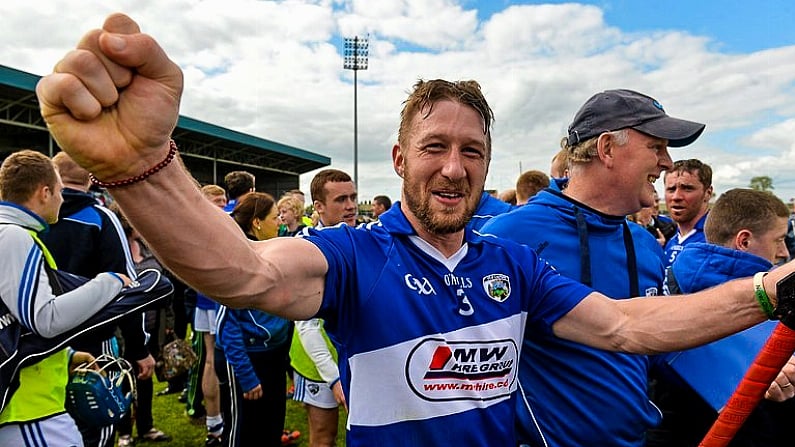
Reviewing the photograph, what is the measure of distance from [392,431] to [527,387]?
931mm

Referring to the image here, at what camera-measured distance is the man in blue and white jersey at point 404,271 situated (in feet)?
3.28

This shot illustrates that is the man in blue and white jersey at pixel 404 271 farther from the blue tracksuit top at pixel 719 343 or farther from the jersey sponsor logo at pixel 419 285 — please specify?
the blue tracksuit top at pixel 719 343

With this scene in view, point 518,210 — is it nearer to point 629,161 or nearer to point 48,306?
point 629,161

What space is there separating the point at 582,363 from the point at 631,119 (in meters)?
1.23

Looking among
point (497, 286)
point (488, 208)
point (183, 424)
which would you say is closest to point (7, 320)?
point (497, 286)

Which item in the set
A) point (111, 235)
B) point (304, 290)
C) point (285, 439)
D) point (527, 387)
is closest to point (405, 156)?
point (304, 290)

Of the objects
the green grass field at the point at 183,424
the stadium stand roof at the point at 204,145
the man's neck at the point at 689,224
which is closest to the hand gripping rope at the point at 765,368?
the man's neck at the point at 689,224

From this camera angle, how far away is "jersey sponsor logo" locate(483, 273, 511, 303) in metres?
1.86

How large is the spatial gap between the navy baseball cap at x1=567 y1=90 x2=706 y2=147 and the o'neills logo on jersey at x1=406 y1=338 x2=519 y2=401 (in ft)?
4.65

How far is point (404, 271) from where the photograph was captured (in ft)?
5.64

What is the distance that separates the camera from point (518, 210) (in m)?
2.74

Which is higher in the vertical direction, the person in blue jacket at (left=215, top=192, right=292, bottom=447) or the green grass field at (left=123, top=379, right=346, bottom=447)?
the person in blue jacket at (left=215, top=192, right=292, bottom=447)

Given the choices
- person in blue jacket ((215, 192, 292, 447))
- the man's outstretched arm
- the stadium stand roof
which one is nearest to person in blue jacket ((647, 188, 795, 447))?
the man's outstretched arm

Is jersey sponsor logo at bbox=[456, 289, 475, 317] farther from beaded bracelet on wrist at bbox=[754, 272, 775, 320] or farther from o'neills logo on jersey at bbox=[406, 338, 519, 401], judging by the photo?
beaded bracelet on wrist at bbox=[754, 272, 775, 320]
